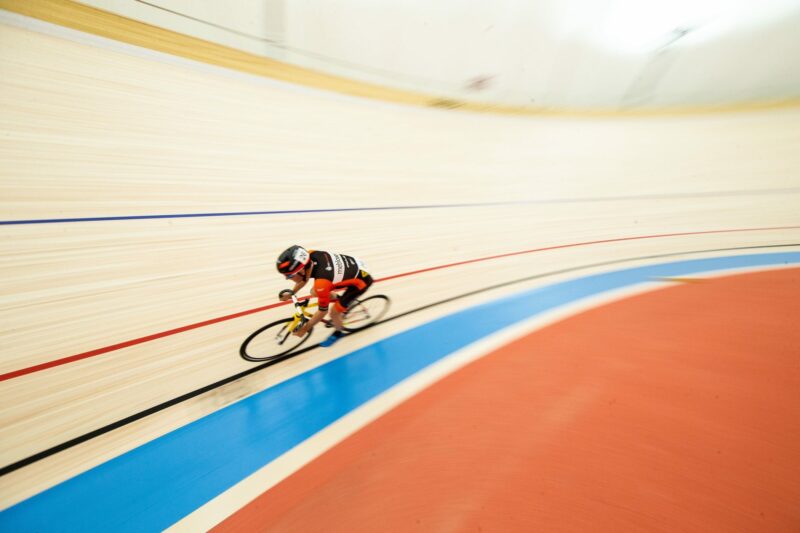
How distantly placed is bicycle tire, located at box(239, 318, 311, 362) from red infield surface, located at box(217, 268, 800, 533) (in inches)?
35.0

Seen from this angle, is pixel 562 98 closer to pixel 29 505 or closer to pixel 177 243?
pixel 177 243

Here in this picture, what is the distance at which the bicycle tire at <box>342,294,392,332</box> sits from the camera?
8.28 feet

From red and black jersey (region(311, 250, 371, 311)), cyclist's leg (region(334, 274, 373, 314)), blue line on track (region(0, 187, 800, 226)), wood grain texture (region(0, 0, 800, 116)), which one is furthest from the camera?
wood grain texture (region(0, 0, 800, 116))

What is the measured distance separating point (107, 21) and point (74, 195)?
409 cm

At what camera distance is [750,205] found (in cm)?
542

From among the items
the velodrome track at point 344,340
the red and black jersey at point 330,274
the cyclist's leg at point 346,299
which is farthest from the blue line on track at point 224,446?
the red and black jersey at point 330,274

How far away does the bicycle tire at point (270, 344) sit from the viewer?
6.86 feet

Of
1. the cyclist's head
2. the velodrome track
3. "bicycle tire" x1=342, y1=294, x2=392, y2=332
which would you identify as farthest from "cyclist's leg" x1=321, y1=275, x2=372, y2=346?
the cyclist's head

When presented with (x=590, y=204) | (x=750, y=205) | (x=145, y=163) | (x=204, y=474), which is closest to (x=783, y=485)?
(x=204, y=474)

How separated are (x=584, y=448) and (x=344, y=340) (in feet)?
5.69

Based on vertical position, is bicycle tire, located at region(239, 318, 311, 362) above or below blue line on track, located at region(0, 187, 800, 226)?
below

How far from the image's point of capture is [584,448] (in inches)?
60.1

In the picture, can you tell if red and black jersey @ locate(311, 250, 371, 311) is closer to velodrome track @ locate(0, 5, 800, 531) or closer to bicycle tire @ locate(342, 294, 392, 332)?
bicycle tire @ locate(342, 294, 392, 332)

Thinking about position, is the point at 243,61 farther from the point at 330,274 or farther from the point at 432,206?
the point at 330,274
